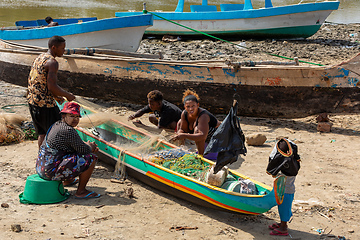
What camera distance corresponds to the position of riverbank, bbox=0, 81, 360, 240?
3662mm

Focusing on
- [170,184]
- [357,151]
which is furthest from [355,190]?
[170,184]

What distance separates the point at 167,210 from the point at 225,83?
11.4ft

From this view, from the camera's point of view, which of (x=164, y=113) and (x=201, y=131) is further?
(x=164, y=113)

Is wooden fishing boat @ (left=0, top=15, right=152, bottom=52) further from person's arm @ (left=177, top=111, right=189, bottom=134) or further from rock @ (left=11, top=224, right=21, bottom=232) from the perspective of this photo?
rock @ (left=11, top=224, right=21, bottom=232)

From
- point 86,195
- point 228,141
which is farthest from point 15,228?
point 228,141

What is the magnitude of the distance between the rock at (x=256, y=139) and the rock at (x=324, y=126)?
1348 mm

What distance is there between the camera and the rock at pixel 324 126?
264 inches

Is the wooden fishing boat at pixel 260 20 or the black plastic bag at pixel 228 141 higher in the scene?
the wooden fishing boat at pixel 260 20

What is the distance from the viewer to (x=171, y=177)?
13.8 ft

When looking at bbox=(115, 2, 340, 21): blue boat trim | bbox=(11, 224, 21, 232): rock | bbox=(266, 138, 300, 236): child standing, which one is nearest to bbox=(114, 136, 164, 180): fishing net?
bbox=(11, 224, 21, 232): rock

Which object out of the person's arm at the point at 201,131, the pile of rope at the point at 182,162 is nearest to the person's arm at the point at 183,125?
the person's arm at the point at 201,131

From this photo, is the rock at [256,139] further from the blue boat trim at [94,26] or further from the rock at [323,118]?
the blue boat trim at [94,26]

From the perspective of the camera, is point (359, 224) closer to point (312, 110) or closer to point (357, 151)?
point (357, 151)

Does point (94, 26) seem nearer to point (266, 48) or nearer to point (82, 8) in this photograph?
point (266, 48)
